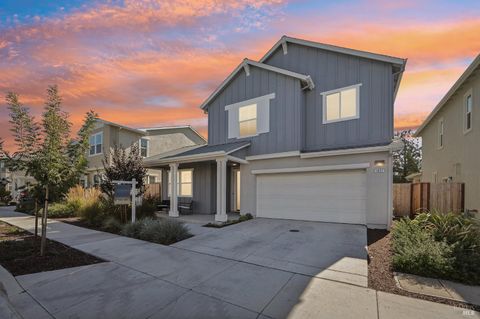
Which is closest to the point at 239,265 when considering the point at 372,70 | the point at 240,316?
the point at 240,316

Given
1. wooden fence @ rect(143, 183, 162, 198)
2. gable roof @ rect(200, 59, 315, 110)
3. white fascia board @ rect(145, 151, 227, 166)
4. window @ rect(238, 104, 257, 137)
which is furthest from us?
wooden fence @ rect(143, 183, 162, 198)

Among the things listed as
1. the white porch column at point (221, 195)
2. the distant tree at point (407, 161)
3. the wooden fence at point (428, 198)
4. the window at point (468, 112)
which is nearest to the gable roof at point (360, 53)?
the window at point (468, 112)

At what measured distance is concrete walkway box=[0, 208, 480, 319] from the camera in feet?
11.3

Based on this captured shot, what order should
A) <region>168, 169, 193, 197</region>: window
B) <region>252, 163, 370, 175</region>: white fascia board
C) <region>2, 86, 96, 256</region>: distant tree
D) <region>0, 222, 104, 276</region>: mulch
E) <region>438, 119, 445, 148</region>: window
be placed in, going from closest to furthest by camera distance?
<region>0, 222, 104, 276</region>: mulch < <region>2, 86, 96, 256</region>: distant tree < <region>252, 163, 370, 175</region>: white fascia board < <region>438, 119, 445, 148</region>: window < <region>168, 169, 193, 197</region>: window

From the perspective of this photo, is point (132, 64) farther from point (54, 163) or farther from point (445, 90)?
point (445, 90)

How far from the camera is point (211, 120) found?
14.4 metres

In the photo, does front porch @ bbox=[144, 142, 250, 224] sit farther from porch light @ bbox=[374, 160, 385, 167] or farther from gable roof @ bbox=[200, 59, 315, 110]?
porch light @ bbox=[374, 160, 385, 167]

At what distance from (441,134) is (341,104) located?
7864mm

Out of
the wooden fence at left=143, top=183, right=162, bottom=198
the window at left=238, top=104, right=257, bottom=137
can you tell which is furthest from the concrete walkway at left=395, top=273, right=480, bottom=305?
the wooden fence at left=143, top=183, right=162, bottom=198

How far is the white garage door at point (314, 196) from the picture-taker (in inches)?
375

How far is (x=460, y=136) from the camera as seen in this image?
11258 millimetres

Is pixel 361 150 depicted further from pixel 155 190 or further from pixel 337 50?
pixel 155 190

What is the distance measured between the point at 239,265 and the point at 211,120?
10.3 m

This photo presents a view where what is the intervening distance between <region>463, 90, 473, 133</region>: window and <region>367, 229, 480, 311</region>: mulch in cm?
695
